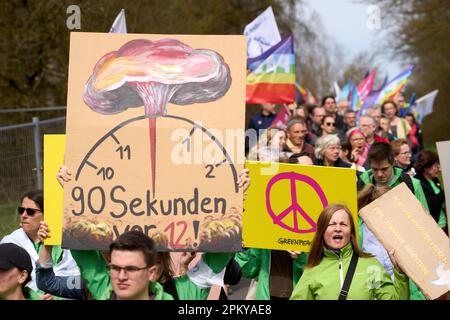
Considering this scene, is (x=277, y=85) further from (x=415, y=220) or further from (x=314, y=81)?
(x=314, y=81)

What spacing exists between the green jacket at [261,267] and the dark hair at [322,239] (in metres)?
0.99

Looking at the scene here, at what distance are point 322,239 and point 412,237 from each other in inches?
26.9

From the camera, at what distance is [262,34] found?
58.1 feet

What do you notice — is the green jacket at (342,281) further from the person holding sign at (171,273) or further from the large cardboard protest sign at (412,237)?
the person holding sign at (171,273)

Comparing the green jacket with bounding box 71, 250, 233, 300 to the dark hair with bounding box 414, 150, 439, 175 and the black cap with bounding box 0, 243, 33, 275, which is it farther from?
the dark hair with bounding box 414, 150, 439, 175

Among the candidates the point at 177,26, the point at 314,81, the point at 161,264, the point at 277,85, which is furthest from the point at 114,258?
the point at 314,81

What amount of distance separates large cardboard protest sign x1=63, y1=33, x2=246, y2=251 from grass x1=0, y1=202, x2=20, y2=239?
519 cm

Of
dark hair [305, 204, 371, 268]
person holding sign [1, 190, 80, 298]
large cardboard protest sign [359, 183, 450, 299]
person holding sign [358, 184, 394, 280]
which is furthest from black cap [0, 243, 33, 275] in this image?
person holding sign [358, 184, 394, 280]

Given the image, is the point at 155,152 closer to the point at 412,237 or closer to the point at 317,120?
the point at 412,237

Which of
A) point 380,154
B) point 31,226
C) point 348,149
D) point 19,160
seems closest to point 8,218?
point 19,160

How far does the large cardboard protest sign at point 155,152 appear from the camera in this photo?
602 centimetres

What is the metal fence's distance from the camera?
12.4 meters
